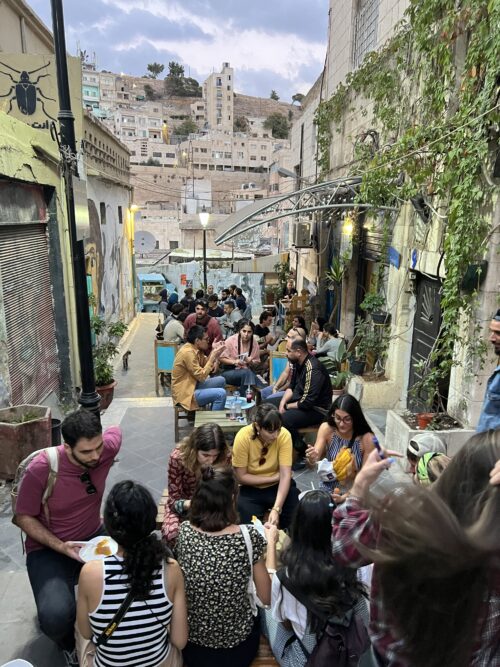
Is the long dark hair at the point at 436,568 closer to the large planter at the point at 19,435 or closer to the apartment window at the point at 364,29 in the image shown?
the large planter at the point at 19,435

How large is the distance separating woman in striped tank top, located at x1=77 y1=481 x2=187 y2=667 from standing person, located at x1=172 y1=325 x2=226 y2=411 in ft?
11.9

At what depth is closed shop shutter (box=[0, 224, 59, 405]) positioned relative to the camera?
5.64 meters

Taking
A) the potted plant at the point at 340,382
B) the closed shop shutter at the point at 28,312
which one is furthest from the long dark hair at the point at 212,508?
the potted plant at the point at 340,382

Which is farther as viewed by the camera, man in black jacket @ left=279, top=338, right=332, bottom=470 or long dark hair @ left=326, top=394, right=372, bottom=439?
man in black jacket @ left=279, top=338, right=332, bottom=470

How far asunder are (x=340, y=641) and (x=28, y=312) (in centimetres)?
576

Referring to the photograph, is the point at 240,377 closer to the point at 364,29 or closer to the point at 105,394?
the point at 105,394

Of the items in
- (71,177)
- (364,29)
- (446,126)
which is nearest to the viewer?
(71,177)

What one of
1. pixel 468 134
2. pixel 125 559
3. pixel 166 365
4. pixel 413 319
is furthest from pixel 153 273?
pixel 125 559

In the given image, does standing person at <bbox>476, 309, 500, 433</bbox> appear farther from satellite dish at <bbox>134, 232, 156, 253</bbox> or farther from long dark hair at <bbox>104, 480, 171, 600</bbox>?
satellite dish at <bbox>134, 232, 156, 253</bbox>

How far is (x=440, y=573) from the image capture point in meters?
0.92

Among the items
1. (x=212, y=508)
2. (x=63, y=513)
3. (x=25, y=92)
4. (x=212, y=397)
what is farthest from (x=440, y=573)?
(x=25, y=92)

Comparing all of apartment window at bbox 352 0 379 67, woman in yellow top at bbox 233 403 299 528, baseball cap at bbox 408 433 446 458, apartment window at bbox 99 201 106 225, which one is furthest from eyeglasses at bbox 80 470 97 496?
apartment window at bbox 99 201 106 225

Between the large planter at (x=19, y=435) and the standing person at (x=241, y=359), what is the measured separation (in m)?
2.71

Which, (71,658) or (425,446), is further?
(425,446)
